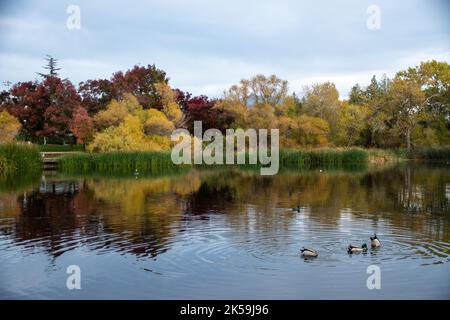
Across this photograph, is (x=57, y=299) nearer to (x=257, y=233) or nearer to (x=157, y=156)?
(x=257, y=233)

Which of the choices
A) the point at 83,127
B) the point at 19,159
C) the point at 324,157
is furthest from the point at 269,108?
the point at 19,159

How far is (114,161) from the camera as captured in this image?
4075cm

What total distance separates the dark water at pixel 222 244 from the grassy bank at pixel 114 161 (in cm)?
1849

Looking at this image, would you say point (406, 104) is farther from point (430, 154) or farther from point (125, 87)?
point (125, 87)

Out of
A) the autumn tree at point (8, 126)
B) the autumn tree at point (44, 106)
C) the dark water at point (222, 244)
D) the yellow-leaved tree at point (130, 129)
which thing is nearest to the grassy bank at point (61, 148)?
the autumn tree at point (44, 106)

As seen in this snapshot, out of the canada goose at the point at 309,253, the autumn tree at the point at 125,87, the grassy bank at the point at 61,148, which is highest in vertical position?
the autumn tree at the point at 125,87

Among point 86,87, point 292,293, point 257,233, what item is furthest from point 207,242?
point 86,87

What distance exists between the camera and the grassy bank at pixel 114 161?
133 ft

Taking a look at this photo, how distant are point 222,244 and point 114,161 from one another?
30.3 m

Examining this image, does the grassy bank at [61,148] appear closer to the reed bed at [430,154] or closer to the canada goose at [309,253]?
the reed bed at [430,154]

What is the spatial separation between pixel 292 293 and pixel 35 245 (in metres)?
6.06

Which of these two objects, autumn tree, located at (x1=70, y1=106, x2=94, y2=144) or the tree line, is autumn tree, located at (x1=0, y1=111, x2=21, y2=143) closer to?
the tree line

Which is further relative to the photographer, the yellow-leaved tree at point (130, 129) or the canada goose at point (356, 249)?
the yellow-leaved tree at point (130, 129)

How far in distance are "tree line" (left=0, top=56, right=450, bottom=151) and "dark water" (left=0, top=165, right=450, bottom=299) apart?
105 feet
